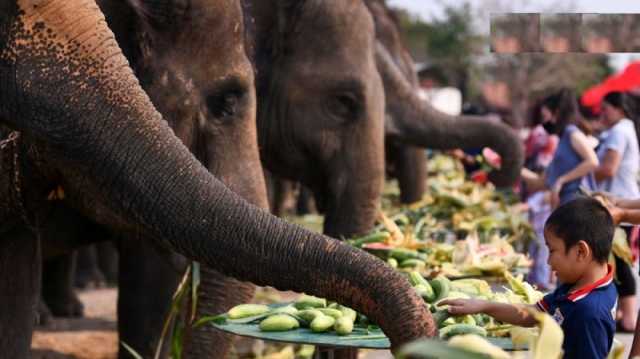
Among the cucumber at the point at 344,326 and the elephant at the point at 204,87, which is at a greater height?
the elephant at the point at 204,87

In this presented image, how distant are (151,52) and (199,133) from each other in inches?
16.9

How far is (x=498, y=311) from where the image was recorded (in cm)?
482

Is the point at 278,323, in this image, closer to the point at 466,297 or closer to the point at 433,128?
the point at 466,297

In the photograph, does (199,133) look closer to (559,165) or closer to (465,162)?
(559,165)

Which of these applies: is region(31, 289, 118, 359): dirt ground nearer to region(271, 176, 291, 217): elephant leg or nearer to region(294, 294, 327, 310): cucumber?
region(271, 176, 291, 217): elephant leg

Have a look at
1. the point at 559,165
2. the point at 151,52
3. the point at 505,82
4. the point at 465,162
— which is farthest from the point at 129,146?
the point at 505,82

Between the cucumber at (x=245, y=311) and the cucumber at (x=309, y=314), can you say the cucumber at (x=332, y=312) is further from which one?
the cucumber at (x=245, y=311)

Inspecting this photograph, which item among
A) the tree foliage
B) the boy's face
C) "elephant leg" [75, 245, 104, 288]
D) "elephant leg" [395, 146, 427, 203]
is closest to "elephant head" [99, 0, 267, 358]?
the boy's face

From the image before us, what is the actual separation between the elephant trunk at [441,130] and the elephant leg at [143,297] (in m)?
4.06

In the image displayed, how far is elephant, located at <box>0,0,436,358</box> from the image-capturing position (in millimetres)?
4457

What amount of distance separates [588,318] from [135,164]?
147cm

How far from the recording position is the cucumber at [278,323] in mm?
5273

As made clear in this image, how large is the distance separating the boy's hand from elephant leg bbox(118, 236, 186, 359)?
3251 millimetres

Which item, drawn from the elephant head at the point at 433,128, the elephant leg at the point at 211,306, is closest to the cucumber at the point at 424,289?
the elephant leg at the point at 211,306
